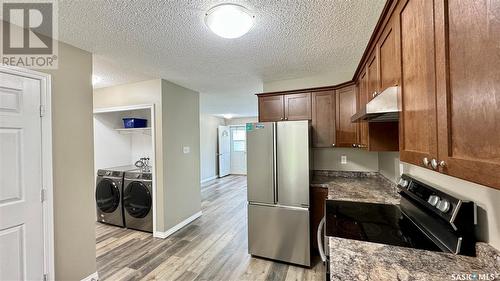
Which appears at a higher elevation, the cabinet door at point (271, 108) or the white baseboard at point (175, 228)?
the cabinet door at point (271, 108)

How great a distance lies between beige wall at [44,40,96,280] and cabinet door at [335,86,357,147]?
3044 mm

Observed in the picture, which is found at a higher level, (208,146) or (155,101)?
(155,101)

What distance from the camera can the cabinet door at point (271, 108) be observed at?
324 centimetres

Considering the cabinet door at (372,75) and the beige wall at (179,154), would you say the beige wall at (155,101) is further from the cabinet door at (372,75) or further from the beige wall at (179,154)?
the cabinet door at (372,75)

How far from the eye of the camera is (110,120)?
13.8 feet

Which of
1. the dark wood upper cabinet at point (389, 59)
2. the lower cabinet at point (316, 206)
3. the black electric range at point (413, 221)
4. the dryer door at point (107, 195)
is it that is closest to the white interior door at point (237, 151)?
the dryer door at point (107, 195)

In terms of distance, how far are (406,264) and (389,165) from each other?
1.87m

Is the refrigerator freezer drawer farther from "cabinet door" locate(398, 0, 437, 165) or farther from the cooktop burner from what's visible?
"cabinet door" locate(398, 0, 437, 165)

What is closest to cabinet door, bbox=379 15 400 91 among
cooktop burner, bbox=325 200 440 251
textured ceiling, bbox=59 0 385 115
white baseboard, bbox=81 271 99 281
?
textured ceiling, bbox=59 0 385 115

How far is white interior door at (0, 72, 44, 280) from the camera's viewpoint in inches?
62.3

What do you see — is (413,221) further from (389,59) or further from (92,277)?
(92,277)

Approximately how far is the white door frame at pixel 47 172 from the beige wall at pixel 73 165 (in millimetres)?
56

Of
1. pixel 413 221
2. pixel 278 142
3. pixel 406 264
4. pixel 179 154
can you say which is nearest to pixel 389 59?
pixel 413 221

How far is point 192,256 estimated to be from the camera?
2699 mm
